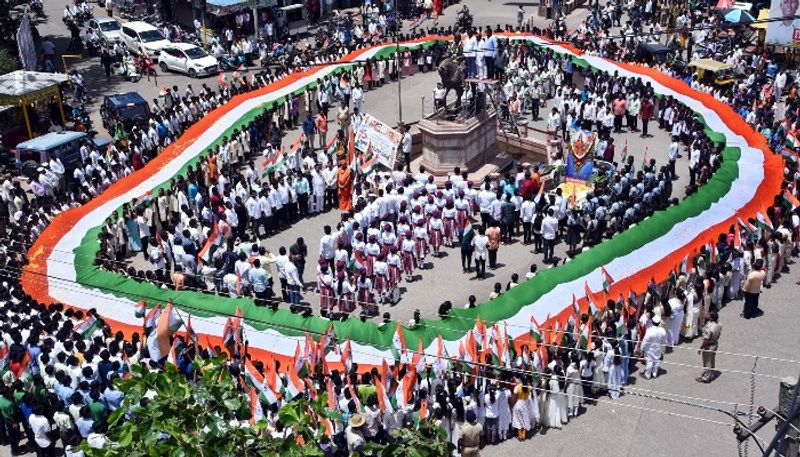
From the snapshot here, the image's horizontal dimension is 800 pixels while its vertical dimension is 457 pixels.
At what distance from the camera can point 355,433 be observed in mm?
11930

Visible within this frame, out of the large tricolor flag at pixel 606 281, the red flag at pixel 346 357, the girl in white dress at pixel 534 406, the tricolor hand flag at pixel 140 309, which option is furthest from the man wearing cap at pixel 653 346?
the tricolor hand flag at pixel 140 309

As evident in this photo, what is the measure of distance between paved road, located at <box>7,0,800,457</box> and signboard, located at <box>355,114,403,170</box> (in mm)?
2232

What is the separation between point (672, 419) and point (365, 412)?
14.5ft

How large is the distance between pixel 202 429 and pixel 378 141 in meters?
14.9

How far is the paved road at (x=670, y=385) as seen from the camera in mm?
12469

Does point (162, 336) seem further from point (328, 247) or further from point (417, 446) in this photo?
point (417, 446)

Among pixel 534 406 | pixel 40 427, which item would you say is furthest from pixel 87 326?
pixel 534 406

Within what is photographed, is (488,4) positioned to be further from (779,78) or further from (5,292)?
(5,292)

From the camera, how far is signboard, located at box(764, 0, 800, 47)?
28.0 m

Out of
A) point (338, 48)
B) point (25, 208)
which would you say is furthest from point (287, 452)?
point (338, 48)

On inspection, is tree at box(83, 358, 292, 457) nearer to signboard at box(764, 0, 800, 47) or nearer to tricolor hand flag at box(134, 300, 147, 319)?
tricolor hand flag at box(134, 300, 147, 319)

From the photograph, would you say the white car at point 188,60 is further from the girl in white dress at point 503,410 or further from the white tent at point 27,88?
the girl in white dress at point 503,410

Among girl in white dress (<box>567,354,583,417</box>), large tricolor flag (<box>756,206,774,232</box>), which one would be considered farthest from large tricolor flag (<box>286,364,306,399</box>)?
large tricolor flag (<box>756,206,774,232</box>)

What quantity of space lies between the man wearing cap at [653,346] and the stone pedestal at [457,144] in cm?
814
